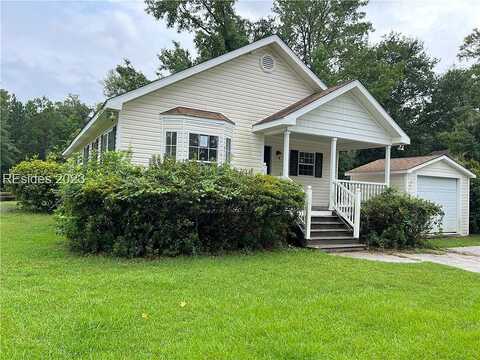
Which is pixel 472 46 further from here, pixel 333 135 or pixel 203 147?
pixel 203 147

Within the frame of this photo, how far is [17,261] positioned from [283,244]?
5.77m

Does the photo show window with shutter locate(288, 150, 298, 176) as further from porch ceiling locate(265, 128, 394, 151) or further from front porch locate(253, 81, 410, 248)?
porch ceiling locate(265, 128, 394, 151)

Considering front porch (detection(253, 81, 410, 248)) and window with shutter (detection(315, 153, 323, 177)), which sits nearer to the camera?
front porch (detection(253, 81, 410, 248))

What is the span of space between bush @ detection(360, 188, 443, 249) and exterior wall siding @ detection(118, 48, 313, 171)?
3.96 m

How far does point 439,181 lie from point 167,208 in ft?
43.0

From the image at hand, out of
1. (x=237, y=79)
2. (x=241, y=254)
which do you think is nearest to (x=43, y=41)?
(x=237, y=79)

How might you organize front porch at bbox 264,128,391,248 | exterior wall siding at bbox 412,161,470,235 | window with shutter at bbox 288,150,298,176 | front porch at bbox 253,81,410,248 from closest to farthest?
front porch at bbox 264,128,391,248
front porch at bbox 253,81,410,248
window with shutter at bbox 288,150,298,176
exterior wall siding at bbox 412,161,470,235

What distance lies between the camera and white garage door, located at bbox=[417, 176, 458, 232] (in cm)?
1598

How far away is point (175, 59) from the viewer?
1024 inches

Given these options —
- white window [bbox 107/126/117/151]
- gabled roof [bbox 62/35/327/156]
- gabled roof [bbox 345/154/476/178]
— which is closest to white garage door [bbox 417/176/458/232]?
gabled roof [bbox 345/154/476/178]

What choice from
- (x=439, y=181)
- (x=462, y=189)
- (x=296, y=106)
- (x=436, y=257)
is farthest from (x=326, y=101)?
(x=462, y=189)

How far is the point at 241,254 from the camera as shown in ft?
27.7

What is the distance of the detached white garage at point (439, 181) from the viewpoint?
15.6 metres

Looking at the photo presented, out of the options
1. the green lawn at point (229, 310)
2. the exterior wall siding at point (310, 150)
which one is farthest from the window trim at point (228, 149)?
the green lawn at point (229, 310)
